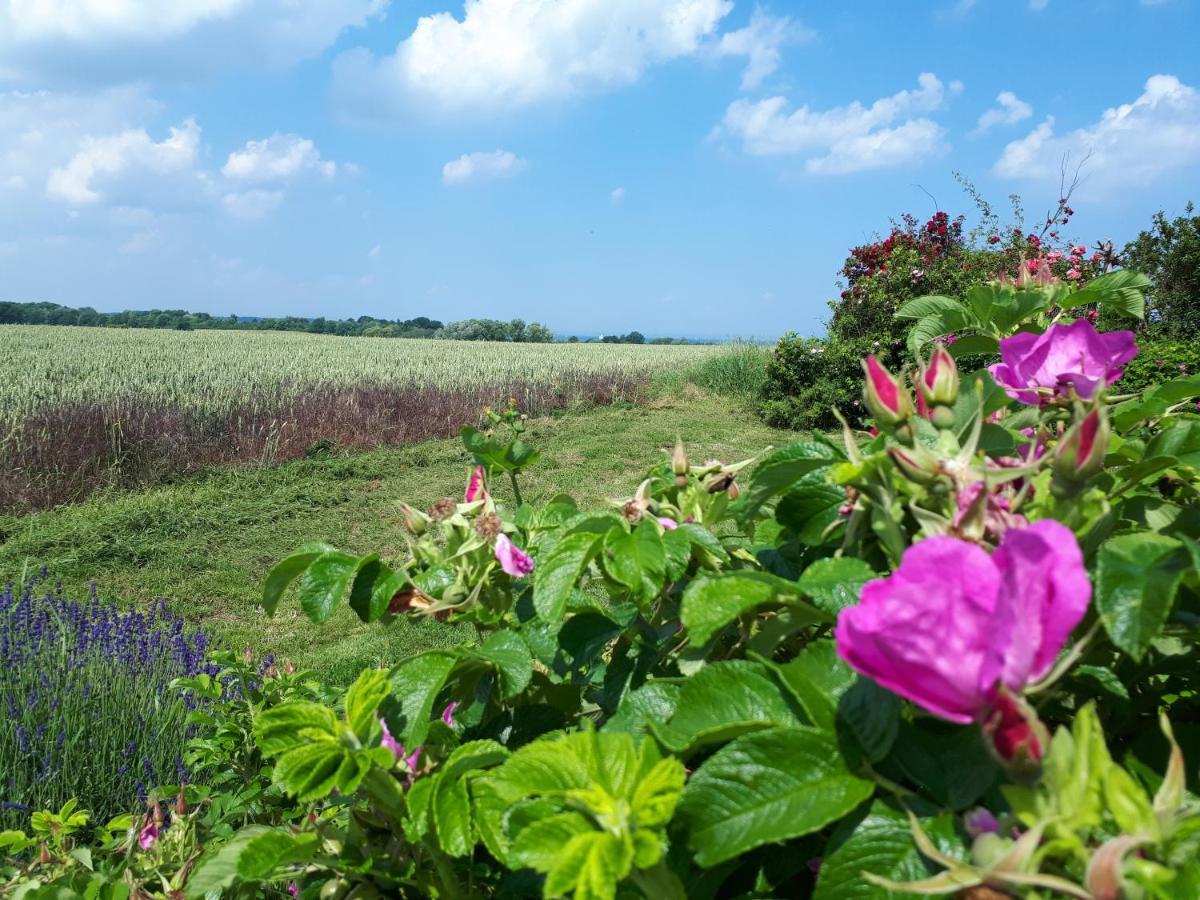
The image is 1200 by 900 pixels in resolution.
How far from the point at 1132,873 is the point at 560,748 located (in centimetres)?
32

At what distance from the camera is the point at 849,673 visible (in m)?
0.56

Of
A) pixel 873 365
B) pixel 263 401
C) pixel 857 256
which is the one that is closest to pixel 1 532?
pixel 263 401

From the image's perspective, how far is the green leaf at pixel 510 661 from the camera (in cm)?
77

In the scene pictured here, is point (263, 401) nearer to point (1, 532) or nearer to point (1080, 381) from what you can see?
point (1, 532)

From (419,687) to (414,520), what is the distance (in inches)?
8.3

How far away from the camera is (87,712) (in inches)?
104

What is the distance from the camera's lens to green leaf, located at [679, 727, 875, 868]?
1.59 feet

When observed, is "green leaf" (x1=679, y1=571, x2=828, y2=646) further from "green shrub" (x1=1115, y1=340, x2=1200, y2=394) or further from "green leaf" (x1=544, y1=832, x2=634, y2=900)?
"green shrub" (x1=1115, y1=340, x2=1200, y2=394)

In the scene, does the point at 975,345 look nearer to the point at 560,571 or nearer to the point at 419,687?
the point at 560,571

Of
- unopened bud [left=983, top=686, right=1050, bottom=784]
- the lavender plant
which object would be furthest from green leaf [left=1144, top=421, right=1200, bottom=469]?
the lavender plant

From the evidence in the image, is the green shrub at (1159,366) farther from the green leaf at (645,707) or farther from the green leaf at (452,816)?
the green leaf at (452,816)

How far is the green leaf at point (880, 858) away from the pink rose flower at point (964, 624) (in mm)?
83

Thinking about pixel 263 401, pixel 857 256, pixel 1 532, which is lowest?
pixel 1 532

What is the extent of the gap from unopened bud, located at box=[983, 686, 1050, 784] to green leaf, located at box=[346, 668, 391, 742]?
49 centimetres
